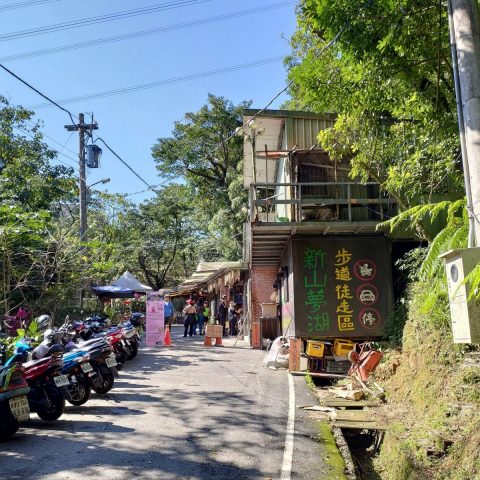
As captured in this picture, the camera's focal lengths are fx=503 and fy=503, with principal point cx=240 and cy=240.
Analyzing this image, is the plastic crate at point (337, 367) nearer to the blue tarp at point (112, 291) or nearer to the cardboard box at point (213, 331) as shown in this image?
the cardboard box at point (213, 331)

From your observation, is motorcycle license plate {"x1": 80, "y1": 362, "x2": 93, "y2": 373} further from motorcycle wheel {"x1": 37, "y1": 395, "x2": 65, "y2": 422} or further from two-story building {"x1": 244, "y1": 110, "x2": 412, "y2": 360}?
two-story building {"x1": 244, "y1": 110, "x2": 412, "y2": 360}

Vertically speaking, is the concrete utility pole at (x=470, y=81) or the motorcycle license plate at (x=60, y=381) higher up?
the concrete utility pole at (x=470, y=81)

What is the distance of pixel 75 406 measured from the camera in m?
7.98

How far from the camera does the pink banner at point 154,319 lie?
17.1 metres

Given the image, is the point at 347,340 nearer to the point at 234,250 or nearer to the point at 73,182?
the point at 73,182

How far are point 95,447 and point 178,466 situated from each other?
1.20 m

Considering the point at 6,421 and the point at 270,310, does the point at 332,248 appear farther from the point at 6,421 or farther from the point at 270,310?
the point at 6,421

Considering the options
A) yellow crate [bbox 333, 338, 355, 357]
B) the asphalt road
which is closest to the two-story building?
yellow crate [bbox 333, 338, 355, 357]

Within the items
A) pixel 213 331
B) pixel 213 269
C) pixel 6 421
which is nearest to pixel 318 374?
pixel 213 331

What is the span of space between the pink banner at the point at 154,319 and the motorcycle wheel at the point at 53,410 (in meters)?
10.2

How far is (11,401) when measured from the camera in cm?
596

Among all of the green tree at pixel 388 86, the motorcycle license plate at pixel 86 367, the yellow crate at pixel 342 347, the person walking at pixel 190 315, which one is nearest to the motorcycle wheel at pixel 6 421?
the motorcycle license plate at pixel 86 367

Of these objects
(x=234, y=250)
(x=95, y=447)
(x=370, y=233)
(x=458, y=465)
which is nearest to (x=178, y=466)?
(x=95, y=447)

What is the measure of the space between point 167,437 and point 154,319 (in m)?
11.2
